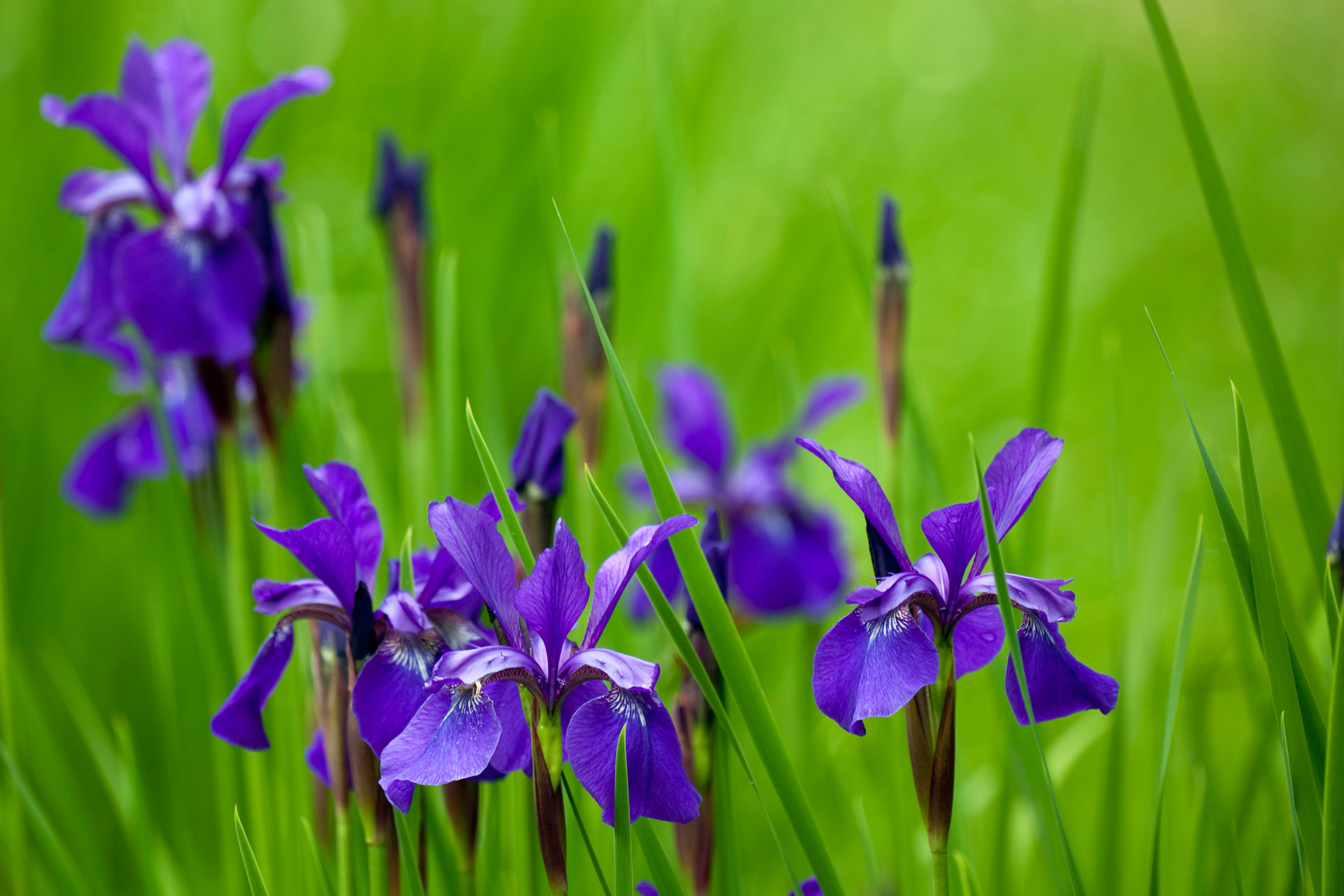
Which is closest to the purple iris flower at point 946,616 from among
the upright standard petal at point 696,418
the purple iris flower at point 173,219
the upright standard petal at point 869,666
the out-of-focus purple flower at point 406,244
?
the upright standard petal at point 869,666

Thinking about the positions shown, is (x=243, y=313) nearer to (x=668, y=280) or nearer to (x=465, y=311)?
(x=668, y=280)

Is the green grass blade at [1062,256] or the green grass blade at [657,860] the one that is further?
the green grass blade at [1062,256]

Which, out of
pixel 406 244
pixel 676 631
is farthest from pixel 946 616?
pixel 406 244

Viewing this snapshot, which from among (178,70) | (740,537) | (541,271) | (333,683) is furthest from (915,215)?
(333,683)

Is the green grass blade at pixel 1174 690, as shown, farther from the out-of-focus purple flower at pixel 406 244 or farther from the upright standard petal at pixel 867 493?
the out-of-focus purple flower at pixel 406 244

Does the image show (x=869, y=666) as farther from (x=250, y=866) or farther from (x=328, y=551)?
(x=250, y=866)
